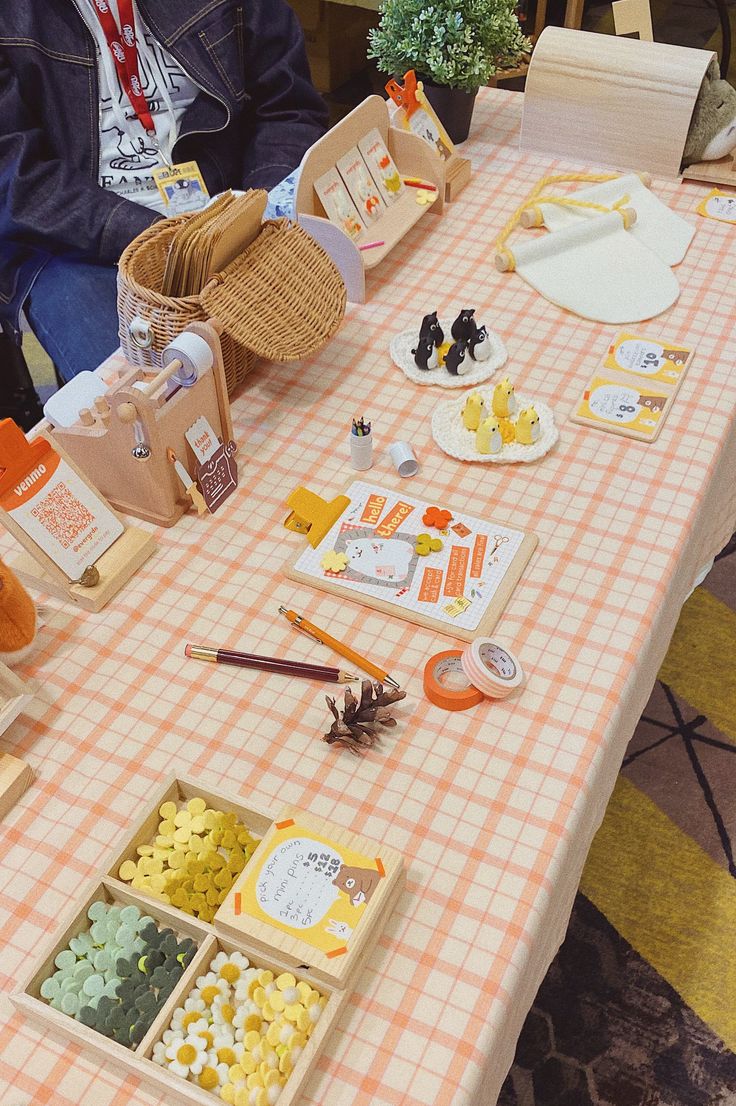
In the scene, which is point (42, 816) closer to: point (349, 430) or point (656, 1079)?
point (349, 430)

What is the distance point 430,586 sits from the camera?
1.18 meters

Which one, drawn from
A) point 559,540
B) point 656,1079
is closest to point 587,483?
point 559,540

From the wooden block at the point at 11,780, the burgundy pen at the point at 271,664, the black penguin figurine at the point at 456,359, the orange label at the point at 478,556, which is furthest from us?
the black penguin figurine at the point at 456,359

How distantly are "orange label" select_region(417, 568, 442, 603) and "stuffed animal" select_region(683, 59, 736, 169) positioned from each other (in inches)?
46.3

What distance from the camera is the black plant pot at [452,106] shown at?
1887 millimetres

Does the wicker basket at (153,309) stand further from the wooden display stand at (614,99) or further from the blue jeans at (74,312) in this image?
the wooden display stand at (614,99)

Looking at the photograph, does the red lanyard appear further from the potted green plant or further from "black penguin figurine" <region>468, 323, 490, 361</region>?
"black penguin figurine" <region>468, 323, 490, 361</region>

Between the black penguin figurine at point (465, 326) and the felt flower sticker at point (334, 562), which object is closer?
the felt flower sticker at point (334, 562)

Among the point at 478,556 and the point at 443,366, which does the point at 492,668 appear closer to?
the point at 478,556

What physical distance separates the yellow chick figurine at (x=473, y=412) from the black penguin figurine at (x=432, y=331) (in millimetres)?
145

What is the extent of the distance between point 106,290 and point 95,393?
2.65 ft

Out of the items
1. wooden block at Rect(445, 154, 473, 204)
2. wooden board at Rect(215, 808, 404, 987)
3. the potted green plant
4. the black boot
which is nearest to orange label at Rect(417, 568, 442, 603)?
wooden board at Rect(215, 808, 404, 987)

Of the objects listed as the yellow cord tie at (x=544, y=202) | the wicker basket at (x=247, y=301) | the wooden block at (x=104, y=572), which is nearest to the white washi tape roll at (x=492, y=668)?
the wooden block at (x=104, y=572)

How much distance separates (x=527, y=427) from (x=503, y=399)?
0.20ft
